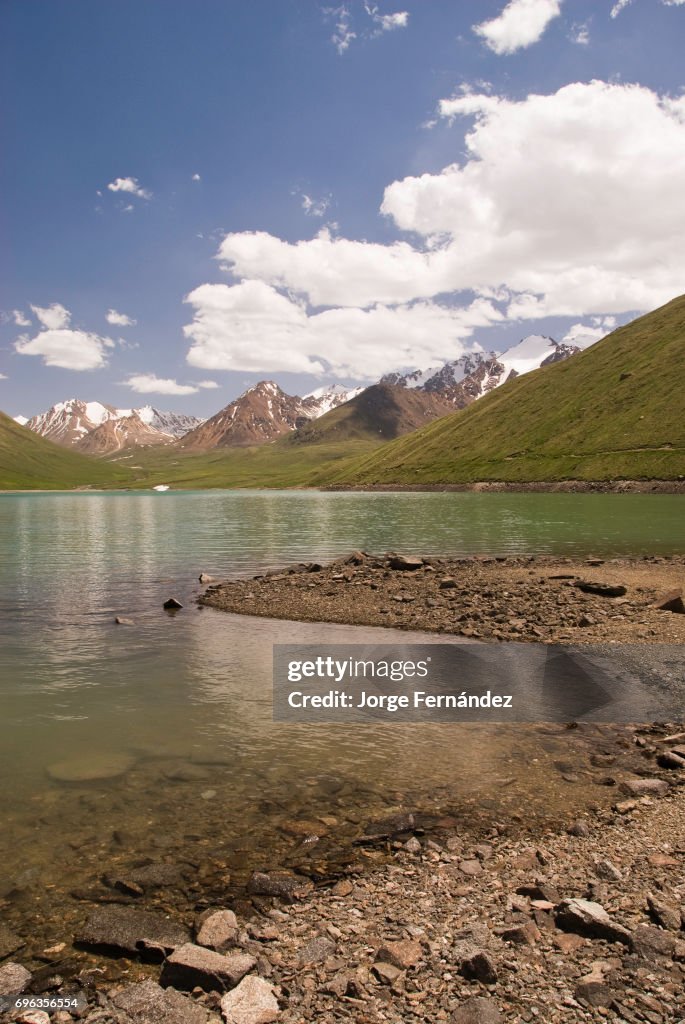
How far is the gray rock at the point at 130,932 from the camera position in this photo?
341 inches

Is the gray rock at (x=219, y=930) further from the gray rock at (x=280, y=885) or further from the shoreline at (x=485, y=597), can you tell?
the shoreline at (x=485, y=597)

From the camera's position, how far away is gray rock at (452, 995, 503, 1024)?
22.6ft

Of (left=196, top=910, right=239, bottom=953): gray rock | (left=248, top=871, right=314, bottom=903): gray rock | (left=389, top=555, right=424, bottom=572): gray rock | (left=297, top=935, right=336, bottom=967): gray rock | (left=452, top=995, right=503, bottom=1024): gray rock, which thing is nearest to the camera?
(left=452, top=995, right=503, bottom=1024): gray rock

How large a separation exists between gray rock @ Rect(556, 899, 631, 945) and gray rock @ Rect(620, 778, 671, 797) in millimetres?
4736

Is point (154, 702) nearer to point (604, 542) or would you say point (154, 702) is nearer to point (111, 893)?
point (111, 893)

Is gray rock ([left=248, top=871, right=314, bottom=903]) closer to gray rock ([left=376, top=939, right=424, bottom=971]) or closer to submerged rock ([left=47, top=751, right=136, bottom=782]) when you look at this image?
gray rock ([left=376, top=939, right=424, bottom=971])

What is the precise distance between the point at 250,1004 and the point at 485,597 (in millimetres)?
27008

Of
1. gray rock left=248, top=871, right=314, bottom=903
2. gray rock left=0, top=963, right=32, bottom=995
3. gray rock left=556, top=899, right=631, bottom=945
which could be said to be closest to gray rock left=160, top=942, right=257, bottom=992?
gray rock left=248, top=871, right=314, bottom=903

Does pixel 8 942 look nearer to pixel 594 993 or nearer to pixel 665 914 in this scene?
pixel 594 993

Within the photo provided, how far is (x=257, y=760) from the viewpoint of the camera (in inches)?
594

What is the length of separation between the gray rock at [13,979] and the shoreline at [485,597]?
→ 20.4m

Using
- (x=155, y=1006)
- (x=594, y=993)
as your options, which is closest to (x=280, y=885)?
(x=155, y=1006)

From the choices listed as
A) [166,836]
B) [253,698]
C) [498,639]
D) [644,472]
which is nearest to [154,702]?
[253,698]

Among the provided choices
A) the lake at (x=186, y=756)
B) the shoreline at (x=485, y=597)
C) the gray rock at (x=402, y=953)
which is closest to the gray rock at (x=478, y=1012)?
the gray rock at (x=402, y=953)
